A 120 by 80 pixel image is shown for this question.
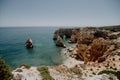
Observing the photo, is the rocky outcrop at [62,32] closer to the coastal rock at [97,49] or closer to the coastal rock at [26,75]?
the coastal rock at [97,49]

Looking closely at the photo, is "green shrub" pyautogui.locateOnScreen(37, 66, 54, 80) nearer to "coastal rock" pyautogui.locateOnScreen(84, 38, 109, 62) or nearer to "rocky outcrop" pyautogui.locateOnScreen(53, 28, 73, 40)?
"coastal rock" pyautogui.locateOnScreen(84, 38, 109, 62)

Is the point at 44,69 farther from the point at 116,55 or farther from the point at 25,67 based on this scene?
the point at 116,55

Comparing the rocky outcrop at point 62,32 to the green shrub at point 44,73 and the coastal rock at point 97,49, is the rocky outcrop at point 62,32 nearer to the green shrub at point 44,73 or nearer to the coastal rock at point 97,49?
the coastal rock at point 97,49

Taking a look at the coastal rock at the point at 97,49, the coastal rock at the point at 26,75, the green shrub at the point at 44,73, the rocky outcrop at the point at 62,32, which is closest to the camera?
the coastal rock at the point at 26,75

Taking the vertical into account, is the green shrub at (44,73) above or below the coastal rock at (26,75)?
below

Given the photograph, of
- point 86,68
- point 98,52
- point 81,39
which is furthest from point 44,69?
point 81,39

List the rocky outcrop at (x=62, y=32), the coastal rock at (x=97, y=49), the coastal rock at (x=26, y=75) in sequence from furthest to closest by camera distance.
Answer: the rocky outcrop at (x=62, y=32), the coastal rock at (x=97, y=49), the coastal rock at (x=26, y=75)

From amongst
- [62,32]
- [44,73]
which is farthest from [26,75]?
[62,32]

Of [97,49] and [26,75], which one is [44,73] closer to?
[26,75]

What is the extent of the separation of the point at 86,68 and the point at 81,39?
33.2 meters

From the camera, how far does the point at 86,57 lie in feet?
159

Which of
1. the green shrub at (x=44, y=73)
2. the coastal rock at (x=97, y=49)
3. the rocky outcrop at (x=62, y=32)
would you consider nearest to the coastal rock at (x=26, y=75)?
the green shrub at (x=44, y=73)

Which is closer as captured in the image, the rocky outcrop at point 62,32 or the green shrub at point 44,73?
the green shrub at point 44,73

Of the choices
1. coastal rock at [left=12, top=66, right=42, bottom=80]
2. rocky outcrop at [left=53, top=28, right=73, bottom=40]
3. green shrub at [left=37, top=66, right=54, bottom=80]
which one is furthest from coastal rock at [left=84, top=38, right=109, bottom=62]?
rocky outcrop at [left=53, top=28, right=73, bottom=40]
